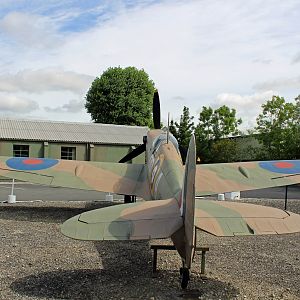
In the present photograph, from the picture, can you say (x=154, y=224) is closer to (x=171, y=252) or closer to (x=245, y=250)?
(x=171, y=252)

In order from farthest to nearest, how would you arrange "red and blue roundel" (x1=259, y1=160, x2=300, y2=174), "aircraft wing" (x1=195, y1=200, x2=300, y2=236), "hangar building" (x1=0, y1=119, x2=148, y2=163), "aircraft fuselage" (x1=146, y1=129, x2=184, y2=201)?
"hangar building" (x1=0, y1=119, x2=148, y2=163) < "red and blue roundel" (x1=259, y1=160, x2=300, y2=174) < "aircraft fuselage" (x1=146, y1=129, x2=184, y2=201) < "aircraft wing" (x1=195, y1=200, x2=300, y2=236)

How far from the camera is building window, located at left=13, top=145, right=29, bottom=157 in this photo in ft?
99.1

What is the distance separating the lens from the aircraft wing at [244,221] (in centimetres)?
471

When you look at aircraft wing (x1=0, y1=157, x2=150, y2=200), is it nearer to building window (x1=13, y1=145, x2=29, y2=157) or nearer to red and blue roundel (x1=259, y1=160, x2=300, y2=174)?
red and blue roundel (x1=259, y1=160, x2=300, y2=174)

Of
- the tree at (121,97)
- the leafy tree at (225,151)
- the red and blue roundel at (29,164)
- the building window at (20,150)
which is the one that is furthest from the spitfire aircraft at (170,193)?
the tree at (121,97)

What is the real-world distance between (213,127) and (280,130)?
341 inches

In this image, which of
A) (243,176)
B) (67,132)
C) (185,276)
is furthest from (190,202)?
(67,132)

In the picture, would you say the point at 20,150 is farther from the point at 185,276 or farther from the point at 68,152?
the point at 185,276

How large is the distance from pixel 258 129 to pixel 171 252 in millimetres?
32342

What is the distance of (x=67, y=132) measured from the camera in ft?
109

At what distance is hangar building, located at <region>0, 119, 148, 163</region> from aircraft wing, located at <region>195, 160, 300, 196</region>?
2064 cm

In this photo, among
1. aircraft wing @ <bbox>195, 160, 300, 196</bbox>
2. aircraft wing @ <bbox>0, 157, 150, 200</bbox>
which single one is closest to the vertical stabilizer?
aircraft wing @ <bbox>195, 160, 300, 196</bbox>

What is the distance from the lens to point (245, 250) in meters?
8.18

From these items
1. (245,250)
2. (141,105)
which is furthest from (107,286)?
(141,105)
